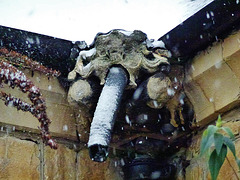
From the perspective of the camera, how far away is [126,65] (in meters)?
2.42

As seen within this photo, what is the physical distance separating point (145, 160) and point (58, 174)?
17.2 inches

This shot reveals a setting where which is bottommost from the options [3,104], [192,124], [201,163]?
[201,163]

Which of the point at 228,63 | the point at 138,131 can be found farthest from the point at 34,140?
the point at 228,63

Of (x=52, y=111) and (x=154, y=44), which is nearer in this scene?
(x=154, y=44)

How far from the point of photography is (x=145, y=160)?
8.68 ft

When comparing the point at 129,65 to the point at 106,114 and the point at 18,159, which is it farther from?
the point at 18,159

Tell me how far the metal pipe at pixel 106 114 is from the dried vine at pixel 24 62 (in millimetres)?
363

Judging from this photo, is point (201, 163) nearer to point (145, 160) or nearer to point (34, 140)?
point (145, 160)

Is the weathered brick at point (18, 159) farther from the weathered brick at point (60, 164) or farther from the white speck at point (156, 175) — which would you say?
the white speck at point (156, 175)

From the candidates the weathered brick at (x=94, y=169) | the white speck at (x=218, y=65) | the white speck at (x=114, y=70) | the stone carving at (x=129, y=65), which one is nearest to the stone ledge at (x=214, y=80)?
the white speck at (x=218, y=65)

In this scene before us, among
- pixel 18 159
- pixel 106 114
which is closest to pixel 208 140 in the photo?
pixel 106 114

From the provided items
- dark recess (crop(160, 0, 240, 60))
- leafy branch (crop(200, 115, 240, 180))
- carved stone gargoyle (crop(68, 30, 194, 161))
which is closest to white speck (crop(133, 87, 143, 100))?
carved stone gargoyle (crop(68, 30, 194, 161))

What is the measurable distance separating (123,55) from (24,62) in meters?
0.49

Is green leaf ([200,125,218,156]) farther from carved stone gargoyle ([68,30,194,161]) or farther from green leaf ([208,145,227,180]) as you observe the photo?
carved stone gargoyle ([68,30,194,161])
